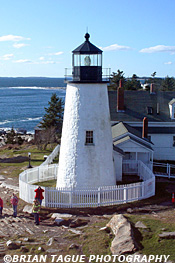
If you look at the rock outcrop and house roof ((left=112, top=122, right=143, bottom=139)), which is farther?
house roof ((left=112, top=122, right=143, bottom=139))

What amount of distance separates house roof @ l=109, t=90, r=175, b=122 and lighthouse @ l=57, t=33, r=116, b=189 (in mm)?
11880

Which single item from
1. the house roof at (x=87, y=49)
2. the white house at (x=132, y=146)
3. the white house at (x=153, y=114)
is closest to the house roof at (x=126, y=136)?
the white house at (x=132, y=146)

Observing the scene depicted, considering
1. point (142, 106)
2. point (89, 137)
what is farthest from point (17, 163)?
point (142, 106)

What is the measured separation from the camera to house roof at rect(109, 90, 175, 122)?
30938mm

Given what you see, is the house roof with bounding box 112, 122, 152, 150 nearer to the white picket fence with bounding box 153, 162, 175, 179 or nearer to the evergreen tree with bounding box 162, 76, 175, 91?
the white picket fence with bounding box 153, 162, 175, 179

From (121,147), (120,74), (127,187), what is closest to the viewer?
(127,187)

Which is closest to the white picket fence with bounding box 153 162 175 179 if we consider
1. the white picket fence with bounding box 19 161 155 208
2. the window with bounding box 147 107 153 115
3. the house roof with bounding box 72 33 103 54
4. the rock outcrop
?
the white picket fence with bounding box 19 161 155 208

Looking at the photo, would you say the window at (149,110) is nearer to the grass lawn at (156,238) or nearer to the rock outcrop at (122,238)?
the grass lawn at (156,238)

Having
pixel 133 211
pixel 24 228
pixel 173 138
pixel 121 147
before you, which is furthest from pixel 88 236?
pixel 173 138

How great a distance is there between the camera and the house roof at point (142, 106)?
102ft

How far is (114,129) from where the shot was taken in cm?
2817

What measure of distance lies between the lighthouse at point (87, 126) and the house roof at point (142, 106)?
11880 mm

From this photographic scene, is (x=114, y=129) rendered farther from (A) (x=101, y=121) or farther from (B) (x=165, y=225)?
(B) (x=165, y=225)

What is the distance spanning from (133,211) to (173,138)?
13854mm
